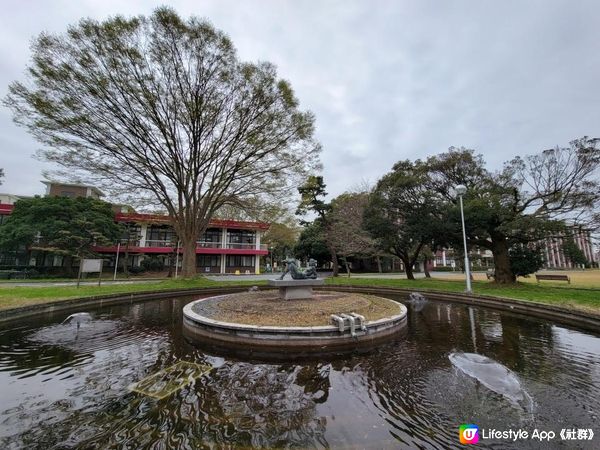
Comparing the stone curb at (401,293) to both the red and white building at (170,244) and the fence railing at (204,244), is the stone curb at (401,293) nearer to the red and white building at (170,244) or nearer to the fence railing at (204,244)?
the red and white building at (170,244)

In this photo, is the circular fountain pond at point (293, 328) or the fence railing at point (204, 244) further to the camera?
the fence railing at point (204, 244)

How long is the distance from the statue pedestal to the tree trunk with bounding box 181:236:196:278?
39.0 ft

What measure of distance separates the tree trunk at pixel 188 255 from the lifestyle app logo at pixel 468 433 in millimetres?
19914

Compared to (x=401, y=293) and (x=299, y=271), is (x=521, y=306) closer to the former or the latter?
(x=401, y=293)

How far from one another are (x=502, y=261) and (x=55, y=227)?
39.6 m

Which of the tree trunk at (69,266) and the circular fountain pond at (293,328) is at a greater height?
the tree trunk at (69,266)

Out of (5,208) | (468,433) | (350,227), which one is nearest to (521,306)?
(468,433)

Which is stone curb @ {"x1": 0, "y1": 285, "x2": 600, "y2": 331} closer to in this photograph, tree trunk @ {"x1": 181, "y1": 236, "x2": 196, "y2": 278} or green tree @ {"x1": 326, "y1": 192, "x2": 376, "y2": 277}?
tree trunk @ {"x1": 181, "y1": 236, "x2": 196, "y2": 278}

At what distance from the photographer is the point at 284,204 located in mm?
22656

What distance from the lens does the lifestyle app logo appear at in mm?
3297

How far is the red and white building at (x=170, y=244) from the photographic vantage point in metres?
33.6

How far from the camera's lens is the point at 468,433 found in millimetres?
3412

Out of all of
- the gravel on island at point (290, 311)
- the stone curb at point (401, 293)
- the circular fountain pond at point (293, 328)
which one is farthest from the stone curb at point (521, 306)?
the circular fountain pond at point (293, 328)

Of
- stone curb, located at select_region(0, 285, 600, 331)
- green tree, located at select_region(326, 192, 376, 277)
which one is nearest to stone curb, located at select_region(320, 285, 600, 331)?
stone curb, located at select_region(0, 285, 600, 331)
